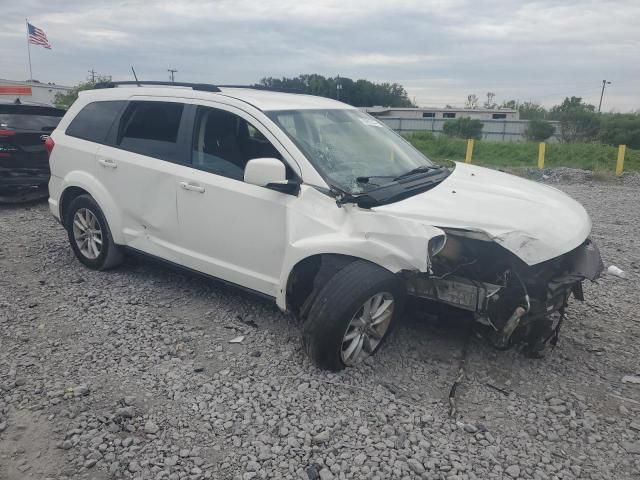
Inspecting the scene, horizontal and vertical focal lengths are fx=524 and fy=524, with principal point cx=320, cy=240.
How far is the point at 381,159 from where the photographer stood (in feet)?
14.3

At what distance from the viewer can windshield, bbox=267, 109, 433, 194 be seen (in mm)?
3861

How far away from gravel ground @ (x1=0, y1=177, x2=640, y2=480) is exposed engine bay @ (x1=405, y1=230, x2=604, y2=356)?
41 cm

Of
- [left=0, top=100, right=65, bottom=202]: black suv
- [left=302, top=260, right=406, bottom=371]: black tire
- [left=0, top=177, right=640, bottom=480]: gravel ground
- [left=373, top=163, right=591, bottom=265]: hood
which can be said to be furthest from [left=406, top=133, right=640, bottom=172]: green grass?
[left=302, top=260, right=406, bottom=371]: black tire

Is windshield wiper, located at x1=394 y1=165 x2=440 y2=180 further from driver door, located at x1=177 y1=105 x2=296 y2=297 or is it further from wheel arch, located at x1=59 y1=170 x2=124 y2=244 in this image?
wheel arch, located at x1=59 y1=170 x2=124 y2=244

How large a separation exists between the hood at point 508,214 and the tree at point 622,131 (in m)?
30.9

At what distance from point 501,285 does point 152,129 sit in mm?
3255

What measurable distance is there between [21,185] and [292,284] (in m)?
6.27

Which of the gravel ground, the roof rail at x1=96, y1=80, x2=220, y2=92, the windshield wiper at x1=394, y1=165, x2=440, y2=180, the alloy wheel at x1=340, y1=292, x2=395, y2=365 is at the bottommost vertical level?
the gravel ground

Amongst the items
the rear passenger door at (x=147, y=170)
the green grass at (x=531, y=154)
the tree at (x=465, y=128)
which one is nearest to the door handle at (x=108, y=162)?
the rear passenger door at (x=147, y=170)

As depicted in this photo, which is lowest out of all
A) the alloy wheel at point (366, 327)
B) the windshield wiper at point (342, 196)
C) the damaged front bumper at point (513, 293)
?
the alloy wheel at point (366, 327)

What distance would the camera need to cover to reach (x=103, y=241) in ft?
17.0

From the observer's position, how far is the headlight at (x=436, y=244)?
334cm

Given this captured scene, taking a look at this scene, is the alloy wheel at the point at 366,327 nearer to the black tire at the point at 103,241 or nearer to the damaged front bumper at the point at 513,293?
the damaged front bumper at the point at 513,293

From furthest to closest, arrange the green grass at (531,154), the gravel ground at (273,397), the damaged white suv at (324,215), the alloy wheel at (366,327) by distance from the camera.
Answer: the green grass at (531,154)
the alloy wheel at (366,327)
the damaged white suv at (324,215)
the gravel ground at (273,397)
